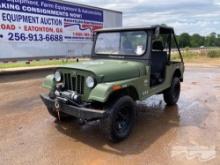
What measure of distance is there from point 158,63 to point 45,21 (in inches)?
414

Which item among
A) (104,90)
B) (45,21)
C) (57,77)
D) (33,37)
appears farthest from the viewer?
(45,21)

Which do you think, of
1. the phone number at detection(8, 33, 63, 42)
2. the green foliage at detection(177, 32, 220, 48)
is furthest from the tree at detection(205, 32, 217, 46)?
the phone number at detection(8, 33, 63, 42)

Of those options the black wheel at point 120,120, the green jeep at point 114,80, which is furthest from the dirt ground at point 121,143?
the green jeep at point 114,80

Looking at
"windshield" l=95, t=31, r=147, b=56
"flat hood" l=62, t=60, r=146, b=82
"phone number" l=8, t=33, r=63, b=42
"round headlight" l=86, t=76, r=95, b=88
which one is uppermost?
"phone number" l=8, t=33, r=63, b=42

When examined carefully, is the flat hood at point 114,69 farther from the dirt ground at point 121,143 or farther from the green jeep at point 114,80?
the dirt ground at point 121,143

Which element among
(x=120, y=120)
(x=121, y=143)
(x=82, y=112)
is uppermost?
(x=82, y=112)

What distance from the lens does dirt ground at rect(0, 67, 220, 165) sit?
449 cm

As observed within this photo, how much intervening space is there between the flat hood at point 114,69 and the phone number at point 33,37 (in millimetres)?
9721

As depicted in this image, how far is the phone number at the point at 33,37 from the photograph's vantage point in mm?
14288

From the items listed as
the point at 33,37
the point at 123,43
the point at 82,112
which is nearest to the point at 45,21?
the point at 33,37

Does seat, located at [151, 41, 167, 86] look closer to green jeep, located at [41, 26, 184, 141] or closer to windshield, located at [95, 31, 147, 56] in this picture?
green jeep, located at [41, 26, 184, 141]

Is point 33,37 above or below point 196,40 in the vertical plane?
below

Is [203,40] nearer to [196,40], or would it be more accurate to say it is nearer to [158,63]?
[196,40]

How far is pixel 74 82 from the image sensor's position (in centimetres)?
526
